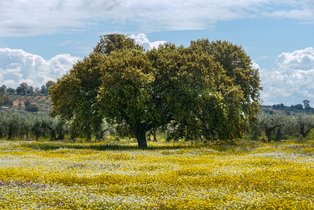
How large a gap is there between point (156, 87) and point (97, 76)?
32.4 ft

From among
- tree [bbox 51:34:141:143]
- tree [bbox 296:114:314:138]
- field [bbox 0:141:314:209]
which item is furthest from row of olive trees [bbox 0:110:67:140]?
field [bbox 0:141:314:209]

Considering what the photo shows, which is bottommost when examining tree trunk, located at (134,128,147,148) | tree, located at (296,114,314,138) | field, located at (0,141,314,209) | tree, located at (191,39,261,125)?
field, located at (0,141,314,209)

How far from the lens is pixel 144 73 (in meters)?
61.9

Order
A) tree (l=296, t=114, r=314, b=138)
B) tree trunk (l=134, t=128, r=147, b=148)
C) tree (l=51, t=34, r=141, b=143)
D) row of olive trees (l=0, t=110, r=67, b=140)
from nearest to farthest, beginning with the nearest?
tree (l=51, t=34, r=141, b=143)
tree trunk (l=134, t=128, r=147, b=148)
row of olive trees (l=0, t=110, r=67, b=140)
tree (l=296, t=114, r=314, b=138)

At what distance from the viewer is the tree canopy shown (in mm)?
59344

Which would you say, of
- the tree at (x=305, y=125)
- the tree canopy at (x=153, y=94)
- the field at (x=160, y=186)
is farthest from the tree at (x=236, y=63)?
the tree at (x=305, y=125)

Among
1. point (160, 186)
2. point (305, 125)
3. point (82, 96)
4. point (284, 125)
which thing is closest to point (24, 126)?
point (82, 96)

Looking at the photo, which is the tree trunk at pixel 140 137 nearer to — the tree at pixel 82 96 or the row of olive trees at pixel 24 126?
the tree at pixel 82 96

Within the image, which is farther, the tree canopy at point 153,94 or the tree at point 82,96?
the tree at point 82,96

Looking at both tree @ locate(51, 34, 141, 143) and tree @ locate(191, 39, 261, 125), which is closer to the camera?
tree @ locate(51, 34, 141, 143)

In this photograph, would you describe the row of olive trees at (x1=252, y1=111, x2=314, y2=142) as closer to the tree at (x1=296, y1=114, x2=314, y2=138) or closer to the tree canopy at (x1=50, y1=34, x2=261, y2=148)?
the tree at (x1=296, y1=114, x2=314, y2=138)

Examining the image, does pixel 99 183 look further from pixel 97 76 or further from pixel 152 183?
pixel 97 76

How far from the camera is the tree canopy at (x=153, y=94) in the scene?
59.3 metres

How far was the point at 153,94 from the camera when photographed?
6250cm
